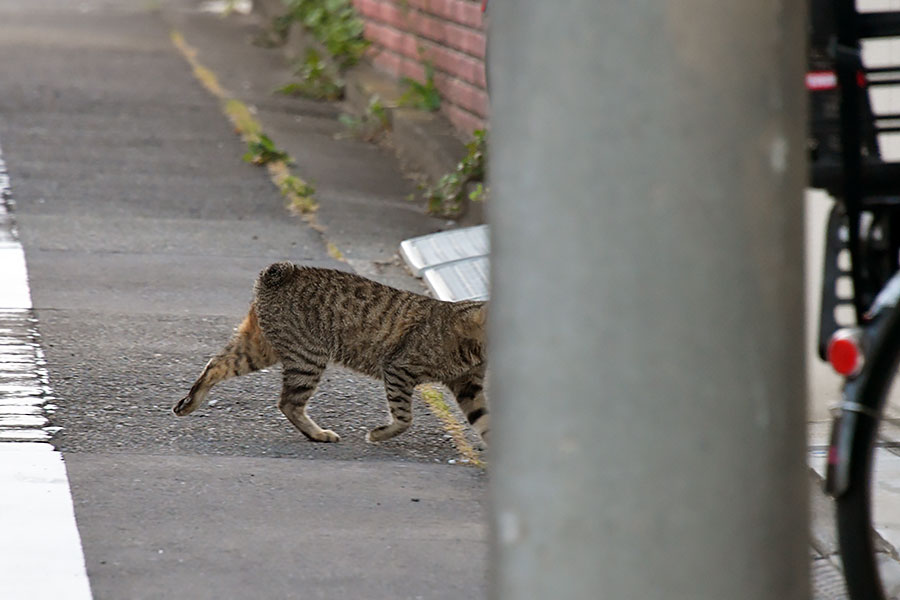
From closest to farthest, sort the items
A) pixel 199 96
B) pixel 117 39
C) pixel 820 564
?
1. pixel 820 564
2. pixel 199 96
3. pixel 117 39

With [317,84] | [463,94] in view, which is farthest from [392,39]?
[463,94]

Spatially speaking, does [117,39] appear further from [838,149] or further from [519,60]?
[519,60]

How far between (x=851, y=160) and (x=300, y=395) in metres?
2.53

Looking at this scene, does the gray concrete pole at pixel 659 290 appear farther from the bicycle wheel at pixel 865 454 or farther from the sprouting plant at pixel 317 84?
the sprouting plant at pixel 317 84

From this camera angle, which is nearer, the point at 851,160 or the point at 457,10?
the point at 851,160

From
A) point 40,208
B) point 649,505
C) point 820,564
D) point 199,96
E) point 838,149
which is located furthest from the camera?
point 199,96

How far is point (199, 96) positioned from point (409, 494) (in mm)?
8251

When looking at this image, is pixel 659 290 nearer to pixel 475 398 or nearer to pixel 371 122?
pixel 475 398

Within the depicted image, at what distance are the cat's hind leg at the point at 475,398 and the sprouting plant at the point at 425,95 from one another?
5397 mm

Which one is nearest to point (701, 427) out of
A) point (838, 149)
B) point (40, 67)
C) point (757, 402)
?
point (757, 402)

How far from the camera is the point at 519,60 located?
2.28 m

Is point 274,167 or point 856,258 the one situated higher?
point 856,258

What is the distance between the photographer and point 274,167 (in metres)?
9.93

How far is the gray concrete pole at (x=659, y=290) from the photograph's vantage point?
2.19 metres
